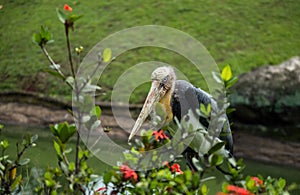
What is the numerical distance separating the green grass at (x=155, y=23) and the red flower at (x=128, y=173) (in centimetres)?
912

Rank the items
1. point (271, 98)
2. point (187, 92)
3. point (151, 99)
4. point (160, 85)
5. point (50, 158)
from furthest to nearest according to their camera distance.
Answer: point (271, 98), point (50, 158), point (187, 92), point (160, 85), point (151, 99)

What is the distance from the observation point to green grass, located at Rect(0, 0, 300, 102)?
12.0 m

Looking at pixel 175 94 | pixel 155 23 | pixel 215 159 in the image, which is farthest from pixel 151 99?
pixel 155 23

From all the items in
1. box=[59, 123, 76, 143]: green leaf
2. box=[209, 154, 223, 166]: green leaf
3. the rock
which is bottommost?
the rock

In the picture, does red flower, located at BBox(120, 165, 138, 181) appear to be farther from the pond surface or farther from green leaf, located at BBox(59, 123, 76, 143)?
the pond surface

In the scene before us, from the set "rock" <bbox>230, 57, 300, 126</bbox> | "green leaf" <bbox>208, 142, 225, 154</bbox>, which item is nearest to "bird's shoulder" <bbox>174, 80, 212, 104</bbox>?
"green leaf" <bbox>208, 142, 225, 154</bbox>

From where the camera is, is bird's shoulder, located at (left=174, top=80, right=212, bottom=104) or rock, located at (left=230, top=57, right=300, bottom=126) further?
rock, located at (left=230, top=57, right=300, bottom=126)

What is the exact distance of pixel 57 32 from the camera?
13516 millimetres

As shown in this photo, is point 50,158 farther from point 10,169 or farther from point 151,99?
point 10,169

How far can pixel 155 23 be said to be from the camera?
1315 cm

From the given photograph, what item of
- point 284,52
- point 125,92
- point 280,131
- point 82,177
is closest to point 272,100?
point 280,131

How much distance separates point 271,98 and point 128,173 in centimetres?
875

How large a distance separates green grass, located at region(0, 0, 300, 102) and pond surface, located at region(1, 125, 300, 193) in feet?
5.60

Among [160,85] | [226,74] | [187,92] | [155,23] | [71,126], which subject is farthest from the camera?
[155,23]
